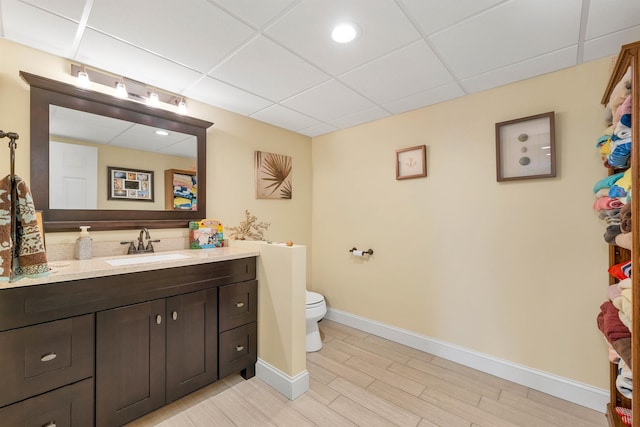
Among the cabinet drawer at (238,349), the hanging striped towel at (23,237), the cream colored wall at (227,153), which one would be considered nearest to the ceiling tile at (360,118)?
the cream colored wall at (227,153)

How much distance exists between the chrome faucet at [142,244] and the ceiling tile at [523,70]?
267 cm

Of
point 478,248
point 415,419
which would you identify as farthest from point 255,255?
point 478,248

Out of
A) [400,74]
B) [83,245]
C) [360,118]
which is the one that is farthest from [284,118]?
[83,245]

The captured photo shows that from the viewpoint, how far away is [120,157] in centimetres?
198

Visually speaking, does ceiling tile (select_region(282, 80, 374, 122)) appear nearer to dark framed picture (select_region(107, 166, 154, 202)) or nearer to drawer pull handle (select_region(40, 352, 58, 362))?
A: dark framed picture (select_region(107, 166, 154, 202))

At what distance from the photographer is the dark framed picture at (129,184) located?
1939 mm

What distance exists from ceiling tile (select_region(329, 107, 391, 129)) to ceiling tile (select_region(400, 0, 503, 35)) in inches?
44.6

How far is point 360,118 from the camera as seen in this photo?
2.79 metres

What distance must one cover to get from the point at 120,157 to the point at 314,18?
1673mm

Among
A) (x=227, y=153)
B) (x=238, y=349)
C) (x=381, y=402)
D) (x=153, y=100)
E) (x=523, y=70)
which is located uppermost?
(x=523, y=70)

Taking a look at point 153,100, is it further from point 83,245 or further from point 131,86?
point 83,245

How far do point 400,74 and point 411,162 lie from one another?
881 millimetres

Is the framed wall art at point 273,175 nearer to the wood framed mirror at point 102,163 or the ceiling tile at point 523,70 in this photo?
the wood framed mirror at point 102,163

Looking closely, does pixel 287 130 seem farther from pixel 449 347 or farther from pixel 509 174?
pixel 449 347
